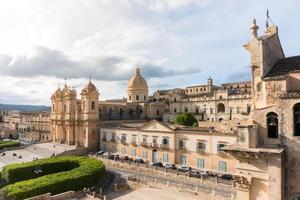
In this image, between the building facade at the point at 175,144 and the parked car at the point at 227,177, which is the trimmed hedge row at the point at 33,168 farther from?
the parked car at the point at 227,177

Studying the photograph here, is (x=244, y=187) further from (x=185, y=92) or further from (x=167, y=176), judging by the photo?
(x=185, y=92)

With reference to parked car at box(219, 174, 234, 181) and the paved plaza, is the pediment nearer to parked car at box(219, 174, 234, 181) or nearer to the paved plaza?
parked car at box(219, 174, 234, 181)

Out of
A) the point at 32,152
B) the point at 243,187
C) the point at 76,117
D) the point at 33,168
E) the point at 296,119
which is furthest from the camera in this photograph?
the point at 76,117

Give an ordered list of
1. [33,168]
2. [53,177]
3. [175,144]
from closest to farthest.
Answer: [53,177] → [33,168] → [175,144]

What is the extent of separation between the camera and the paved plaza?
50216mm

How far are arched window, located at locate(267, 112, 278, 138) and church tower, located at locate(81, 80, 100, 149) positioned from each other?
4599cm

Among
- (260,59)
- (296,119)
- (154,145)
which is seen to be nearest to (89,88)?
(154,145)

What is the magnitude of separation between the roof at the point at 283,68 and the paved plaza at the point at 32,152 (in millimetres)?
44666

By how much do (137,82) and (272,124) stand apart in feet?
207

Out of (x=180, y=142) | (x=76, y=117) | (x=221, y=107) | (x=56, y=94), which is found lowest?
(x=180, y=142)

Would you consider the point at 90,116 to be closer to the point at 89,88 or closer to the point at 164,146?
the point at 89,88

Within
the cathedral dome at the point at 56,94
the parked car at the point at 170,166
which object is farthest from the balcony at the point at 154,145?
the cathedral dome at the point at 56,94

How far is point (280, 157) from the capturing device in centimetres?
1366

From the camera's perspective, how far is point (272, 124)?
14500 mm
